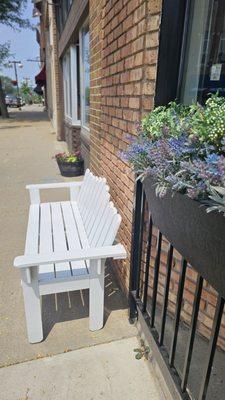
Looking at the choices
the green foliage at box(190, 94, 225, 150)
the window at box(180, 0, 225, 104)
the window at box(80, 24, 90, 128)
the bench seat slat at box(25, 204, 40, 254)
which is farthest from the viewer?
the window at box(80, 24, 90, 128)

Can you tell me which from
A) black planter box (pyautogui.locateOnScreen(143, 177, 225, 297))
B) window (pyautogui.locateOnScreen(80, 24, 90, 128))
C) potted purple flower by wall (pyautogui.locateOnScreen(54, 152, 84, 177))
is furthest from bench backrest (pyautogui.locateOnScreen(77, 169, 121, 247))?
potted purple flower by wall (pyautogui.locateOnScreen(54, 152, 84, 177))

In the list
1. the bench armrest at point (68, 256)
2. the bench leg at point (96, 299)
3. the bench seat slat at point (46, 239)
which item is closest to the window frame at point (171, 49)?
the bench armrest at point (68, 256)

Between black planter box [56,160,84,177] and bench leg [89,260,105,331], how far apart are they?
13.8 ft

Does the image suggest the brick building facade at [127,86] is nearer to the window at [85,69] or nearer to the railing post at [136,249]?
the railing post at [136,249]

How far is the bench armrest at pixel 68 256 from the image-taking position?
5.76 feet

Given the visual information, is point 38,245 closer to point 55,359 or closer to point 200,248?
point 55,359

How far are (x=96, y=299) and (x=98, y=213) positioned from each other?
67 centimetres

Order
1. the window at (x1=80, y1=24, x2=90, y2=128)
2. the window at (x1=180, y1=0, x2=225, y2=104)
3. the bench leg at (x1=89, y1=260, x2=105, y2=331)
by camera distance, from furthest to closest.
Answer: the window at (x1=80, y1=24, x2=90, y2=128) < the bench leg at (x1=89, y1=260, x2=105, y2=331) < the window at (x1=180, y1=0, x2=225, y2=104)

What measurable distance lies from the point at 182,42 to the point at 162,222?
3.44 feet

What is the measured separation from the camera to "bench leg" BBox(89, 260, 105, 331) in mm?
1992

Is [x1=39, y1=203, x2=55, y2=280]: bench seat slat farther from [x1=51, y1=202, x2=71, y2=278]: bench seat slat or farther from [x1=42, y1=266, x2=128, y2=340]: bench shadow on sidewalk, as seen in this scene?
[x1=42, y1=266, x2=128, y2=340]: bench shadow on sidewalk

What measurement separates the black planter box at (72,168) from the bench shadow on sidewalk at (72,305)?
3727 mm

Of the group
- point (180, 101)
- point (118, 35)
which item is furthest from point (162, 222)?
point (118, 35)

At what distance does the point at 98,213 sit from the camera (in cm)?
241
